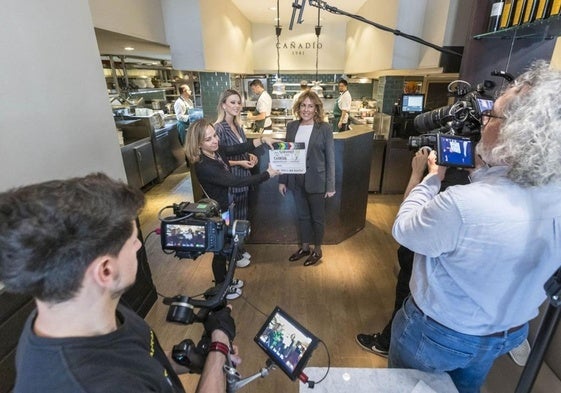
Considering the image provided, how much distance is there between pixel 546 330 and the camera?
2.05 ft

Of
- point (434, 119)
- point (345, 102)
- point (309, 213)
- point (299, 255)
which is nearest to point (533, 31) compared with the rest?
point (434, 119)

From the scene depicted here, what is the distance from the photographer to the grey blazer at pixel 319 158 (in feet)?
7.27

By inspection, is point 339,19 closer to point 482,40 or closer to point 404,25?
point 404,25

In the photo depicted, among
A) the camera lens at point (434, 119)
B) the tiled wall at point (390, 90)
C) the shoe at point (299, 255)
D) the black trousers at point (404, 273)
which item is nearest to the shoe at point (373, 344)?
the black trousers at point (404, 273)

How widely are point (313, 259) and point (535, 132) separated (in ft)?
6.98

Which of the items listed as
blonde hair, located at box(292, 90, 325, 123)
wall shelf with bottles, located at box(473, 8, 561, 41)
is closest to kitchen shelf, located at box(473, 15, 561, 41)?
wall shelf with bottles, located at box(473, 8, 561, 41)

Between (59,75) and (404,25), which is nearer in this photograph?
(59,75)

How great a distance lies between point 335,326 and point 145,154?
12.3 ft

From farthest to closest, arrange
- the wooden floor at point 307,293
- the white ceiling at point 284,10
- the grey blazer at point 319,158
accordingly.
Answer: the white ceiling at point 284,10, the grey blazer at point 319,158, the wooden floor at point 307,293

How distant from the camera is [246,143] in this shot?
2.22 meters

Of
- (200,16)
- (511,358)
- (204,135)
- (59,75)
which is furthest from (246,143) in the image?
(511,358)

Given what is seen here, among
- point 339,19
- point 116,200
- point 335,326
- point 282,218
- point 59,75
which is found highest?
point 339,19

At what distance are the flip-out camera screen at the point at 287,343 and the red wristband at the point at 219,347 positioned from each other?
13cm

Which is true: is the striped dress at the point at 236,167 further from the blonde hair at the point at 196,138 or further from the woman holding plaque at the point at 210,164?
the blonde hair at the point at 196,138
